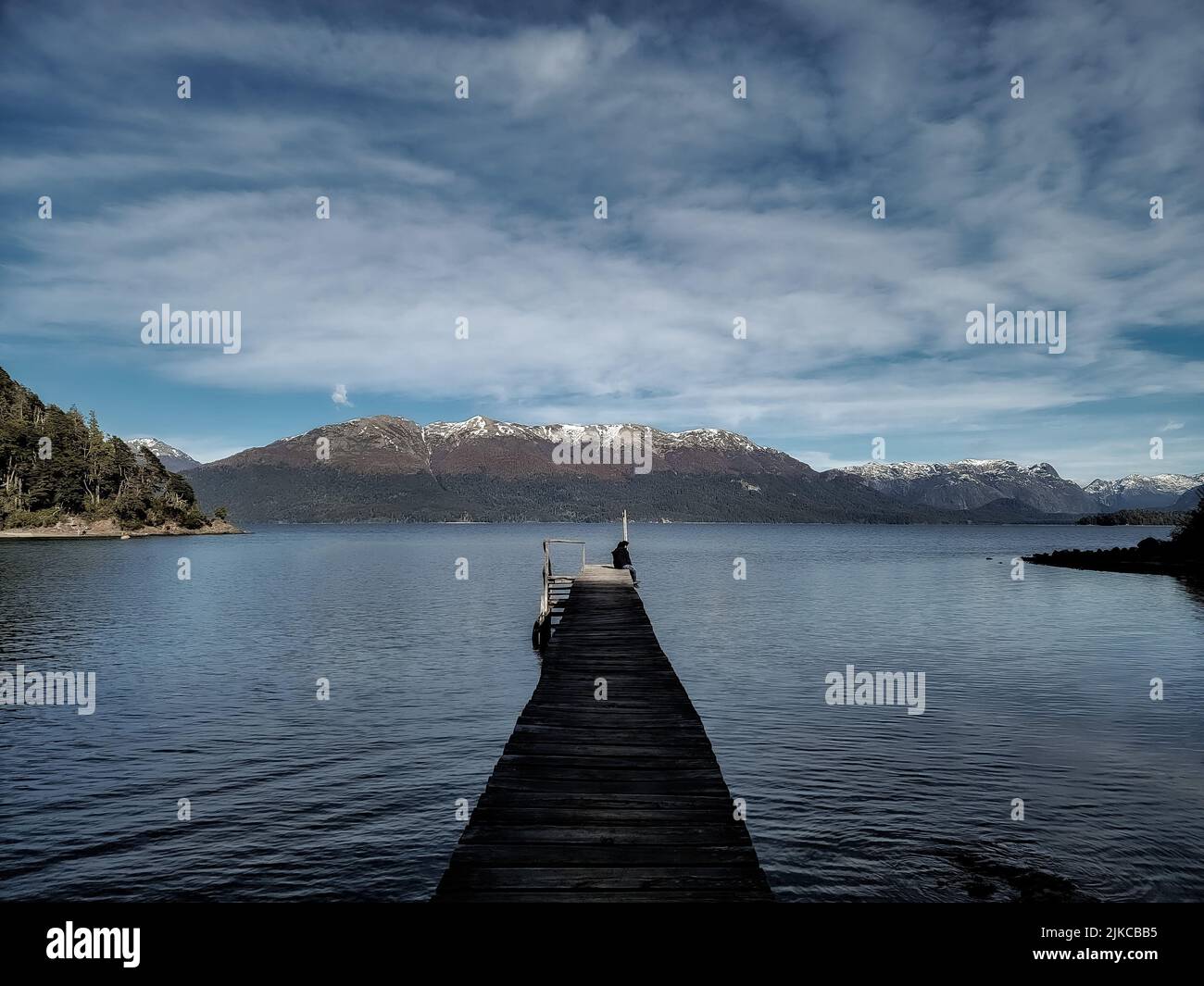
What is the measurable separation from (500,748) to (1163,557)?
83.1 meters

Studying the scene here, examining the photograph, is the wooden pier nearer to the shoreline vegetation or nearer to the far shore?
the shoreline vegetation

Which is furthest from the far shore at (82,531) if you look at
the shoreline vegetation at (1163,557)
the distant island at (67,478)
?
the shoreline vegetation at (1163,557)

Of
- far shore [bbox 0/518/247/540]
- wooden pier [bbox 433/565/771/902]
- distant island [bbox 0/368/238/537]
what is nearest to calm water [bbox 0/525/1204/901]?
wooden pier [bbox 433/565/771/902]

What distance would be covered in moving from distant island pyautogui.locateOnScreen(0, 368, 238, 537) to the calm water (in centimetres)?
12116

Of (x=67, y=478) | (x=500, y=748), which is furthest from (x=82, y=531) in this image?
(x=500, y=748)

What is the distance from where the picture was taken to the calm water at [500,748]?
11383mm

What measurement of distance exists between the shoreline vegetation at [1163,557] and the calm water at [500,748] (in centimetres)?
3582

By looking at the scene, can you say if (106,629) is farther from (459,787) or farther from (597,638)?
(459,787)

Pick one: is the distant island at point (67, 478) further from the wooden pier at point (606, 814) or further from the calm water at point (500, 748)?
the wooden pier at point (606, 814)

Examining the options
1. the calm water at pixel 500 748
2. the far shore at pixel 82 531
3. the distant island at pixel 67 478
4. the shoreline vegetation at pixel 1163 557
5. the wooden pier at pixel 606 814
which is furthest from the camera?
the distant island at pixel 67 478

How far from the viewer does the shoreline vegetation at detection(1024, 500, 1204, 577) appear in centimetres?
7156

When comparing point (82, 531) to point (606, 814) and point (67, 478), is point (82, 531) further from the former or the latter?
point (606, 814)
